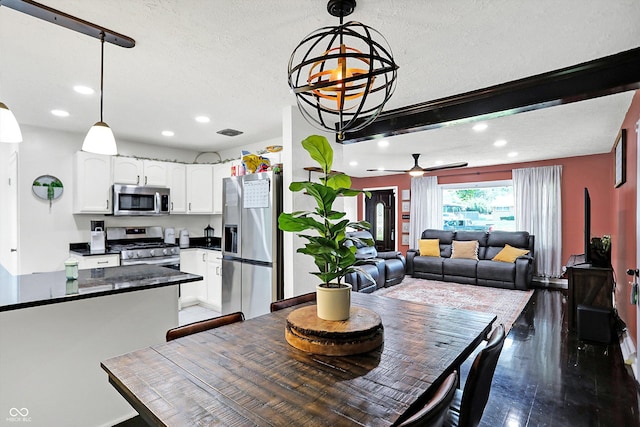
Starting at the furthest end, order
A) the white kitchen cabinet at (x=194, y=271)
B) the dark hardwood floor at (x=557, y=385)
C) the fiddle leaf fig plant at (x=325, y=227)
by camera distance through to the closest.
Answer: the white kitchen cabinet at (x=194, y=271) → the dark hardwood floor at (x=557, y=385) → the fiddle leaf fig plant at (x=325, y=227)

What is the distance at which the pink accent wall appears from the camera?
10.4 ft

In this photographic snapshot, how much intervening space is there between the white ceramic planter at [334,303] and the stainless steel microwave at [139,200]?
396 cm

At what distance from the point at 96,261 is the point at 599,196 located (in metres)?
7.90

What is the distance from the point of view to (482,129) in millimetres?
4137

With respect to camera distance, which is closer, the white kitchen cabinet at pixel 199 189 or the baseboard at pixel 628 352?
the baseboard at pixel 628 352

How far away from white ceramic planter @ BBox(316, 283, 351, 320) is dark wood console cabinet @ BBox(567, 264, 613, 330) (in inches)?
137

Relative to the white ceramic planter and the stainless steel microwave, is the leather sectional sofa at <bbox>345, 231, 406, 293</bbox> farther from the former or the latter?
the white ceramic planter

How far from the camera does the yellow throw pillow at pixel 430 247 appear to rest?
693 cm

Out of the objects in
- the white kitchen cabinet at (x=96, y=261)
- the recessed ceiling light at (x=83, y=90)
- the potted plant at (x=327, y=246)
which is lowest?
the white kitchen cabinet at (x=96, y=261)

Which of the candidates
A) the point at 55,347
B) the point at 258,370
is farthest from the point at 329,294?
the point at 55,347

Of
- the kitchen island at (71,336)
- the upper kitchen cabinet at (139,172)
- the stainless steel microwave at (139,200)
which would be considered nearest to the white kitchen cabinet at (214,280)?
the stainless steel microwave at (139,200)

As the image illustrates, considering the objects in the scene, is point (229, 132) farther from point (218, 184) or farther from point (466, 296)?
point (466, 296)

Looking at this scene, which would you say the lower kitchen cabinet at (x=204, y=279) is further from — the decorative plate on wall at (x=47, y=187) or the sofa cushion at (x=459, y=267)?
the sofa cushion at (x=459, y=267)

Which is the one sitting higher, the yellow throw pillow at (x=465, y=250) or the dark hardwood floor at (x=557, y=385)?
the yellow throw pillow at (x=465, y=250)
